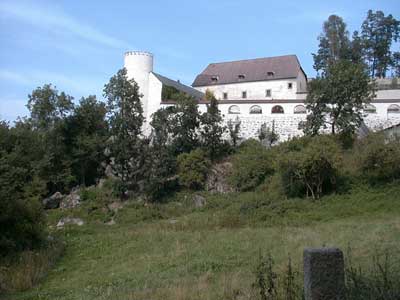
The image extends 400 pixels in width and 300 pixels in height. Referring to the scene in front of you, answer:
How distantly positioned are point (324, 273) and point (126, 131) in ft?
108

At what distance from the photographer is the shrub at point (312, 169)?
2662 centimetres

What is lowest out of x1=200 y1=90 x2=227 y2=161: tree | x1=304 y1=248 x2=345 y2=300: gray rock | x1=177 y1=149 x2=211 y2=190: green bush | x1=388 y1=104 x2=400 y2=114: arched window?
x1=304 y1=248 x2=345 y2=300: gray rock

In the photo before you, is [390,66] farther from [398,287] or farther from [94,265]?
[398,287]

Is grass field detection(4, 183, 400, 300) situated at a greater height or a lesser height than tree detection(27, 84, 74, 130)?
lesser

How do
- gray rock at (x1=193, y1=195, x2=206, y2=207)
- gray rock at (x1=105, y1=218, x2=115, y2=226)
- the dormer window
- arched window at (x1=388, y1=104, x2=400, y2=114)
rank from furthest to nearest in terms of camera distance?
the dormer window < arched window at (x1=388, y1=104, x2=400, y2=114) < gray rock at (x1=193, y1=195, x2=206, y2=207) < gray rock at (x1=105, y1=218, x2=115, y2=226)

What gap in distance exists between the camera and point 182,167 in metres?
33.9

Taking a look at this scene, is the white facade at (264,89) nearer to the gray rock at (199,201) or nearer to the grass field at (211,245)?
the gray rock at (199,201)

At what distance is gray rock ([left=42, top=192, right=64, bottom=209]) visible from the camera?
35.1 m

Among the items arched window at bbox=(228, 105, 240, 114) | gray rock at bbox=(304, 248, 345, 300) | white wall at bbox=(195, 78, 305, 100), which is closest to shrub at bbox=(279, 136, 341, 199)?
arched window at bbox=(228, 105, 240, 114)

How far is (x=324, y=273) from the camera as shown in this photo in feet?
13.8

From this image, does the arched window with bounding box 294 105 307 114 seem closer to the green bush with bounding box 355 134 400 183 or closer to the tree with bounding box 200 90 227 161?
the tree with bounding box 200 90 227 161

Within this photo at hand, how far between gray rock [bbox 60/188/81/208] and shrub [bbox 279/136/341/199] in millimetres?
15128

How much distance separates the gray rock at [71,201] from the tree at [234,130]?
509 inches

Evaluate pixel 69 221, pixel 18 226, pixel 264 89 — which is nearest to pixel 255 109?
pixel 264 89
